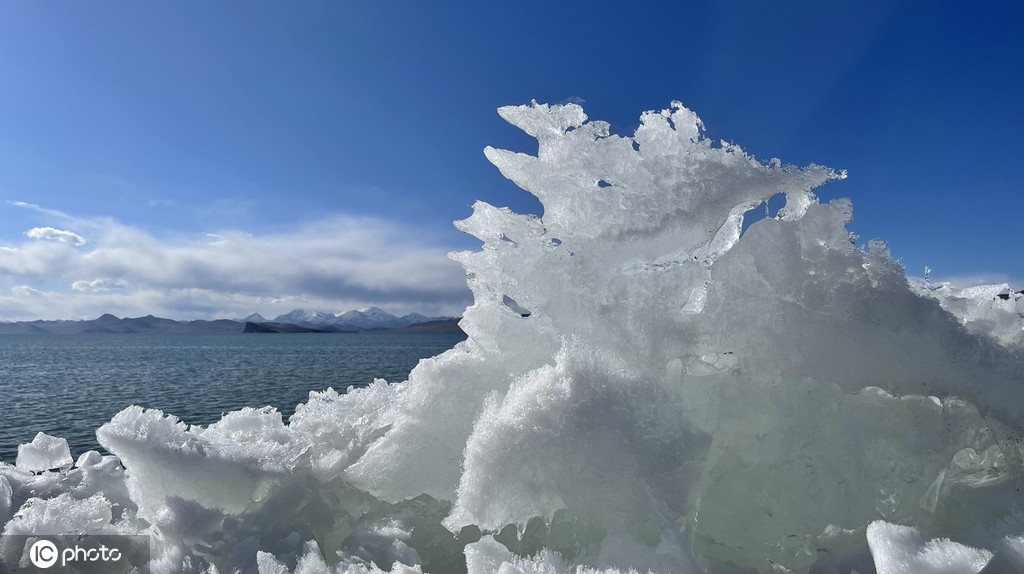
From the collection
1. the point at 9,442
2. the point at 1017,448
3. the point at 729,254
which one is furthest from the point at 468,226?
the point at 9,442

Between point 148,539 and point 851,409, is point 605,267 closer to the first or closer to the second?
point 851,409

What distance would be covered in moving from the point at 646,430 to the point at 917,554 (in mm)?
2241

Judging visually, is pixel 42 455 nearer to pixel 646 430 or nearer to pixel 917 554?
pixel 646 430

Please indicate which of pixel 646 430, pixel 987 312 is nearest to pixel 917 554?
pixel 646 430

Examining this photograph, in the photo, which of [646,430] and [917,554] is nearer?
[917,554]

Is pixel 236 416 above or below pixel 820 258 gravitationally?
below

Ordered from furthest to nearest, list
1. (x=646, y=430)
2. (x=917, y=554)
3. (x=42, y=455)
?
1. (x=42, y=455)
2. (x=646, y=430)
3. (x=917, y=554)

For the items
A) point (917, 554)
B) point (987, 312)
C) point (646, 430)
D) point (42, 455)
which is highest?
point (987, 312)

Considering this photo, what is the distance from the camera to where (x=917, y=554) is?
→ 15.0 feet

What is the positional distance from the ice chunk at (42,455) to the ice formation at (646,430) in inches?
44.1

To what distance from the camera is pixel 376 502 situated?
6.47 metres

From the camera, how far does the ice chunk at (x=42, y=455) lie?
24.7ft

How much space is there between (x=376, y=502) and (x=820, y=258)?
5.37m

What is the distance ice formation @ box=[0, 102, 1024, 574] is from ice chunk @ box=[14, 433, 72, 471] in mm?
1119
